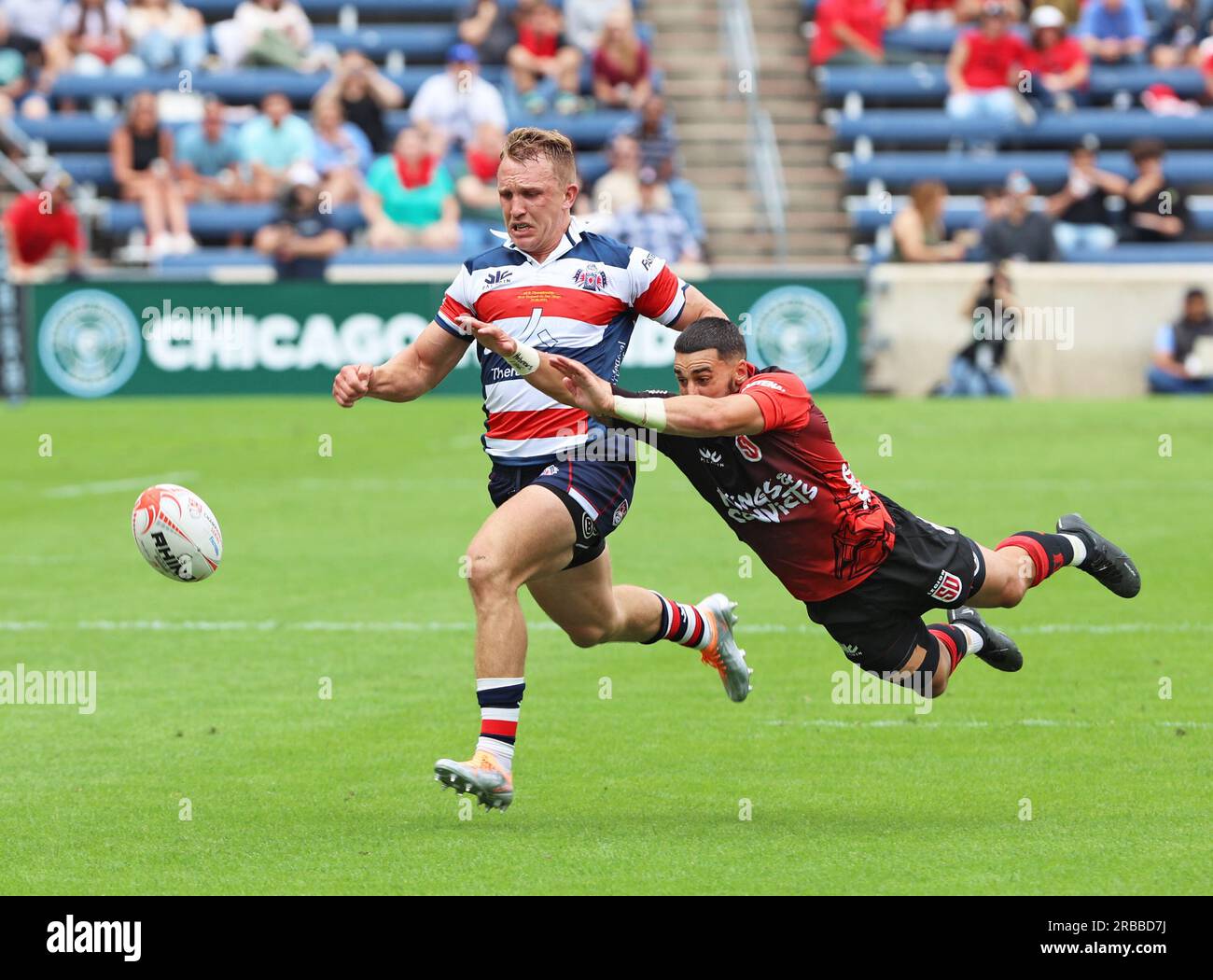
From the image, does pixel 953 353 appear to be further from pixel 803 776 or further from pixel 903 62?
pixel 803 776

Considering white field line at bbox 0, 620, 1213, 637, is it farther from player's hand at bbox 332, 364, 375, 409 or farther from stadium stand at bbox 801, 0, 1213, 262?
stadium stand at bbox 801, 0, 1213, 262

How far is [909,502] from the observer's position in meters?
15.7

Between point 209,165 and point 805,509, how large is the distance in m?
21.4

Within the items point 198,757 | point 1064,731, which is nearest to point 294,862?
point 198,757

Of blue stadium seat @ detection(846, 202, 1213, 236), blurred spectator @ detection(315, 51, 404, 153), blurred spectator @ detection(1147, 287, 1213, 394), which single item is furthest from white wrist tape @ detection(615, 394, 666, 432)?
blurred spectator @ detection(315, 51, 404, 153)

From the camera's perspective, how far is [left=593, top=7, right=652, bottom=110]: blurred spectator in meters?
27.5

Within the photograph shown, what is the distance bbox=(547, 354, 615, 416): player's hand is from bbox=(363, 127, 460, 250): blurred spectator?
18.9m

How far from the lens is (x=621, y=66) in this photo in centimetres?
2772

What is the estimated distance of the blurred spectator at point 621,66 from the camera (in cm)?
2745

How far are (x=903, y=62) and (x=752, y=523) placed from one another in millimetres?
22960

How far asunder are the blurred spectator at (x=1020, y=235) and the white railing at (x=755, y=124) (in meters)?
3.41

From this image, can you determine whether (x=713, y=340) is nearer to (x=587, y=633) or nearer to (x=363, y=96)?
(x=587, y=633)

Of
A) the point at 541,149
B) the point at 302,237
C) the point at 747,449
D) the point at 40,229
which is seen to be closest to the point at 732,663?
the point at 747,449
